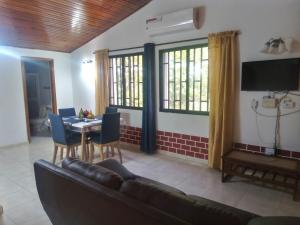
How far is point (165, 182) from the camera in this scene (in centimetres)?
316

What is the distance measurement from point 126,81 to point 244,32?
→ 257 centimetres

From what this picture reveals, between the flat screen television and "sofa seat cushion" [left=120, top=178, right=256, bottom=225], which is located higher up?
the flat screen television

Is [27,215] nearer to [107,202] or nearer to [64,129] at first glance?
[64,129]

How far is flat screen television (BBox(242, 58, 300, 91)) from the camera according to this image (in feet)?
9.29

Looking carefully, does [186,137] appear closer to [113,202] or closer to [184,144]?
[184,144]

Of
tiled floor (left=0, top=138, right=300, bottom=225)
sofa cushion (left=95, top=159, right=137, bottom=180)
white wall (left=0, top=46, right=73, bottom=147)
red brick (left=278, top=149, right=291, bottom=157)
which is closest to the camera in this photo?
sofa cushion (left=95, top=159, right=137, bottom=180)

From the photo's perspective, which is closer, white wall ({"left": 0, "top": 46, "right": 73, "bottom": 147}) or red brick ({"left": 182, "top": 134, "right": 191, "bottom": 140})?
red brick ({"left": 182, "top": 134, "right": 191, "bottom": 140})

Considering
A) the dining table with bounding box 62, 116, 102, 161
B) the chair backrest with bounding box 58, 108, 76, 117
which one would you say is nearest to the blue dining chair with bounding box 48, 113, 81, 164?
the dining table with bounding box 62, 116, 102, 161

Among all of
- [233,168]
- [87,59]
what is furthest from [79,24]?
[233,168]

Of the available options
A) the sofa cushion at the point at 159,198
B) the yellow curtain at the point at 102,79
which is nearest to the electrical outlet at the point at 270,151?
the sofa cushion at the point at 159,198

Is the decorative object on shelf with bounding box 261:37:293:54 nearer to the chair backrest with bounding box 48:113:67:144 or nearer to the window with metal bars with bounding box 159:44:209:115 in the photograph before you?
the window with metal bars with bounding box 159:44:209:115

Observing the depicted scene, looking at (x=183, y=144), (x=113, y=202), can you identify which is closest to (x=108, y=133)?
(x=183, y=144)

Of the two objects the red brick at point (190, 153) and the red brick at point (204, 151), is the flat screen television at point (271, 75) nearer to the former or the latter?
the red brick at point (204, 151)

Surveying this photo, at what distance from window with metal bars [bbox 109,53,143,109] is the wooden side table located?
7.27 feet
